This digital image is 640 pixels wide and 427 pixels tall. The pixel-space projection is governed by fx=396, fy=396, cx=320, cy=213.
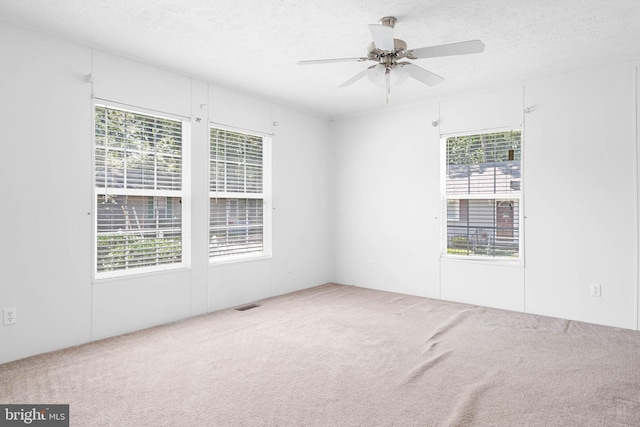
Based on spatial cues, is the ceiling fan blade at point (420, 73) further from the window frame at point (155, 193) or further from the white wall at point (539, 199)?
the window frame at point (155, 193)

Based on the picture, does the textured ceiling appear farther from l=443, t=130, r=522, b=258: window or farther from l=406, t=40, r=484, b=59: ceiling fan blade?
l=443, t=130, r=522, b=258: window

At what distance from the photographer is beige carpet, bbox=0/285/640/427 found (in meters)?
2.28

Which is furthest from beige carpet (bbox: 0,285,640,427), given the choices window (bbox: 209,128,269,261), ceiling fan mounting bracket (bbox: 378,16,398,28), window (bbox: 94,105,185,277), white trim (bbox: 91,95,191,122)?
ceiling fan mounting bracket (bbox: 378,16,398,28)

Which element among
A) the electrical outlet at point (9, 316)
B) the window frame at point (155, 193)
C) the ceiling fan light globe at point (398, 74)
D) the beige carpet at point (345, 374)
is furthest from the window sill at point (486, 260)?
the electrical outlet at point (9, 316)

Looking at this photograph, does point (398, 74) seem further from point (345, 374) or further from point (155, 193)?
point (155, 193)

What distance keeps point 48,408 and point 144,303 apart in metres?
1.54

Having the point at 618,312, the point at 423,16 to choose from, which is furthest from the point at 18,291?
the point at 618,312

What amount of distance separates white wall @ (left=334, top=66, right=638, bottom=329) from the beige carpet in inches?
19.1

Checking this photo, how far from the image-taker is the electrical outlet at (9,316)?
297 cm

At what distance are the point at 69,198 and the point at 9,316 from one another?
39.0 inches

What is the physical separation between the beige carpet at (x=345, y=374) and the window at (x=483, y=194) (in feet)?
3.35

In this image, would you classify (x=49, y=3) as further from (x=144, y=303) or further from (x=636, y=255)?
(x=636, y=255)

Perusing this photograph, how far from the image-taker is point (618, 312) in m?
3.92

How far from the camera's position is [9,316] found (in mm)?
2988
